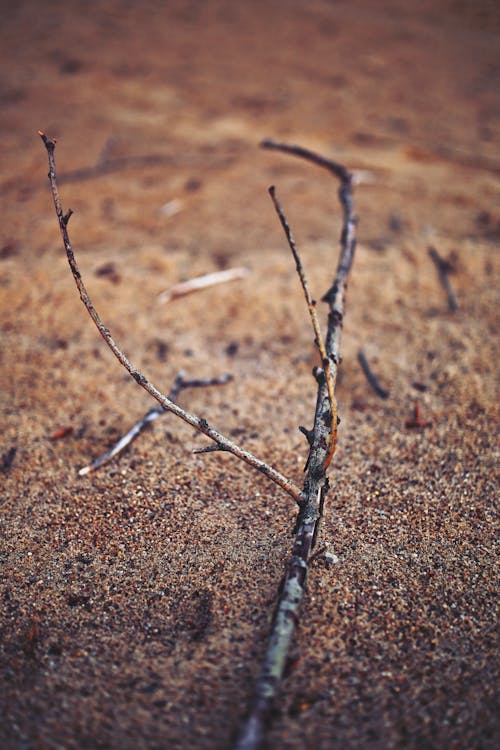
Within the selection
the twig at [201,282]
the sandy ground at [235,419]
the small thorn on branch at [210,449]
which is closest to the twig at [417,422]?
the sandy ground at [235,419]

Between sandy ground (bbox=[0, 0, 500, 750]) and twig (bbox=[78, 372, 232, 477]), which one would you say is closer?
sandy ground (bbox=[0, 0, 500, 750])

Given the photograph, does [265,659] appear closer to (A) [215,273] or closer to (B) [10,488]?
(B) [10,488]

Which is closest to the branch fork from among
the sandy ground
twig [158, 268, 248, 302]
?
the sandy ground

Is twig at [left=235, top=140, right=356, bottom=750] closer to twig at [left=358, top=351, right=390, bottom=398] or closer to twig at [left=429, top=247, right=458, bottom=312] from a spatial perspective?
twig at [left=358, top=351, right=390, bottom=398]

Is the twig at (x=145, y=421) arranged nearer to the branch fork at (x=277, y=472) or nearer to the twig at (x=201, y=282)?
the branch fork at (x=277, y=472)

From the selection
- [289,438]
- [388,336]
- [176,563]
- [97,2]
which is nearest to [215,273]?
[388,336]

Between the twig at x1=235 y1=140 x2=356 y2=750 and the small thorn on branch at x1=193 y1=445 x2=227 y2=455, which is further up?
the small thorn on branch at x1=193 y1=445 x2=227 y2=455
